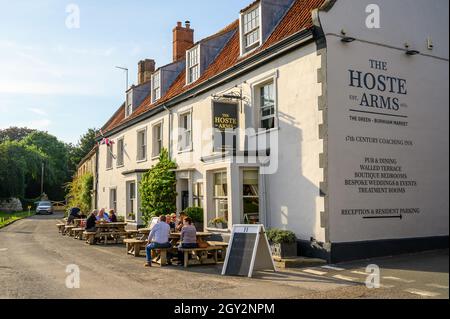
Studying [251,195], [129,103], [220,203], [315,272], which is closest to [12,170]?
[129,103]

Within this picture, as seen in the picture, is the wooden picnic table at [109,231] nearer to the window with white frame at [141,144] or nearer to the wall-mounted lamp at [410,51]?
the window with white frame at [141,144]

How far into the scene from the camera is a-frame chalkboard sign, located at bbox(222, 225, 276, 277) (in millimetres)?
10625

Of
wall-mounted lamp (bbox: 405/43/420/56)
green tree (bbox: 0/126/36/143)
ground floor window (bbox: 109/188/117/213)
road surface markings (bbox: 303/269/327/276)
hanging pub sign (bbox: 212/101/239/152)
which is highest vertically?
green tree (bbox: 0/126/36/143)

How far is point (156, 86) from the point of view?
24.2m

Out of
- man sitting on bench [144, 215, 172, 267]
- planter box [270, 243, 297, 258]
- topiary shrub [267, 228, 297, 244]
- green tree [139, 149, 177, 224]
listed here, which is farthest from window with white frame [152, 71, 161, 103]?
planter box [270, 243, 297, 258]

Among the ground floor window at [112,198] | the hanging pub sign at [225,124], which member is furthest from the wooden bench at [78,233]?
the hanging pub sign at [225,124]

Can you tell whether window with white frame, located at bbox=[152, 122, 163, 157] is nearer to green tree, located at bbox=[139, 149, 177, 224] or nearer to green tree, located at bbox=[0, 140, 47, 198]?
green tree, located at bbox=[139, 149, 177, 224]

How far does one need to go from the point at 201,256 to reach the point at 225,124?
4761 mm

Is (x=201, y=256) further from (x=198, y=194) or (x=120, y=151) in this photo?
(x=120, y=151)

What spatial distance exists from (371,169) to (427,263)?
9.37 feet

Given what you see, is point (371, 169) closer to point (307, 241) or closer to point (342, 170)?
point (342, 170)

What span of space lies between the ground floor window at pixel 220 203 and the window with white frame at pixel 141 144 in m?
9.26

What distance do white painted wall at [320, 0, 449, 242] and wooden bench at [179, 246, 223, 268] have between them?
10.8 ft

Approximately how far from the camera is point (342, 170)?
1205 centimetres
